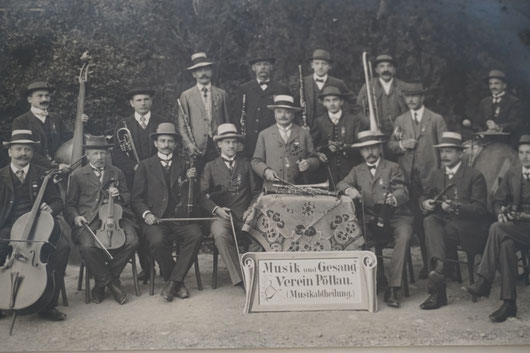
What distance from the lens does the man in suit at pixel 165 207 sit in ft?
21.2

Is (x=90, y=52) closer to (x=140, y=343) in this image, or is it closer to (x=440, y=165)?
(x=140, y=343)

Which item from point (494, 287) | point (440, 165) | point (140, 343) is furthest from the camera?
point (440, 165)

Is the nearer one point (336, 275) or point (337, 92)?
point (336, 275)

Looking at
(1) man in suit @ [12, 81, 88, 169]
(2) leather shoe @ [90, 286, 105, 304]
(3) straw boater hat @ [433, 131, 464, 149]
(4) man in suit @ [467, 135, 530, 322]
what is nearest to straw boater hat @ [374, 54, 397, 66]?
(3) straw boater hat @ [433, 131, 464, 149]

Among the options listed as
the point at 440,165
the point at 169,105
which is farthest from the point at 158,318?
the point at 440,165

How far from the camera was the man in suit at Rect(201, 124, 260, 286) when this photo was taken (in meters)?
6.53

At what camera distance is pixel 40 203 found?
6129mm

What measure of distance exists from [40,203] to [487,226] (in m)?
3.95

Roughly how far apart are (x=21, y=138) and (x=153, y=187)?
1.24 metres

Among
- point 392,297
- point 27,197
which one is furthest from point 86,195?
point 392,297

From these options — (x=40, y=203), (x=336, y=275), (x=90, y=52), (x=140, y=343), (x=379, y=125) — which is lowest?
(x=140, y=343)

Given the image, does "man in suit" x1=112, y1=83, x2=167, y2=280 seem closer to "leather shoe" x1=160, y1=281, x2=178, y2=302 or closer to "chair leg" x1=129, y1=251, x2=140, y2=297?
"chair leg" x1=129, y1=251, x2=140, y2=297

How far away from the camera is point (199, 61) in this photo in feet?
21.7

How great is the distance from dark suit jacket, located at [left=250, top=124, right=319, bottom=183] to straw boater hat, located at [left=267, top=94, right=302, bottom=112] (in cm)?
19
